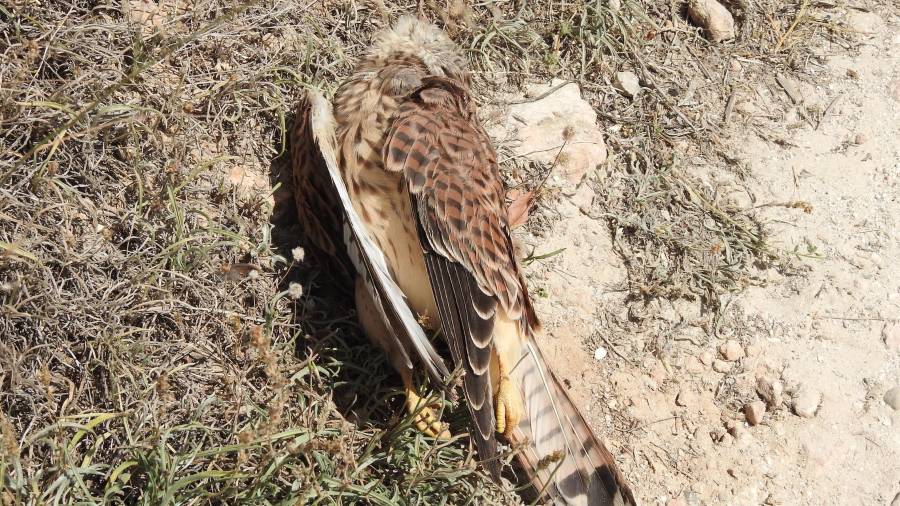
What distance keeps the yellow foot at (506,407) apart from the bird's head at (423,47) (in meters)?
1.52

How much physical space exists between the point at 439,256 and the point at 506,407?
2.17 ft

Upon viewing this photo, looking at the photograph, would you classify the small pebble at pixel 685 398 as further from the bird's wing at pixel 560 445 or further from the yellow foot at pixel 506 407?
the yellow foot at pixel 506 407

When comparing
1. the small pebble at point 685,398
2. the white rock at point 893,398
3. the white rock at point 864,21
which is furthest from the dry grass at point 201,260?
the white rock at point 864,21

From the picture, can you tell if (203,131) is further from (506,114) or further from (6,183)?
(506,114)

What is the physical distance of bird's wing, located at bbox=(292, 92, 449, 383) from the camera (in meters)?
3.67

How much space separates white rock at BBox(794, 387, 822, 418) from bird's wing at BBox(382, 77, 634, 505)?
3.20 ft

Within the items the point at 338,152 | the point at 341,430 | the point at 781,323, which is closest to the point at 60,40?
the point at 338,152

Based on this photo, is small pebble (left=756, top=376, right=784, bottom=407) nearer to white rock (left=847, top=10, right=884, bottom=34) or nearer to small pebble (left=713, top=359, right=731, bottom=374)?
small pebble (left=713, top=359, right=731, bottom=374)

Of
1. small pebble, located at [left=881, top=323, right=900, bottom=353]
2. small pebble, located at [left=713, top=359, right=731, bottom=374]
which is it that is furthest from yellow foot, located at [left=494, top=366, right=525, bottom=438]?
small pebble, located at [left=881, top=323, right=900, bottom=353]

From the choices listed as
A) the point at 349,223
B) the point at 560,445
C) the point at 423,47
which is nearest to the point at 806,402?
the point at 560,445

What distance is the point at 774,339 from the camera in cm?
447

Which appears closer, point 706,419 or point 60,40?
point 60,40

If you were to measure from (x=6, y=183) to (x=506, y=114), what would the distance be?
7.63 feet

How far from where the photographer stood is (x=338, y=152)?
160 inches
